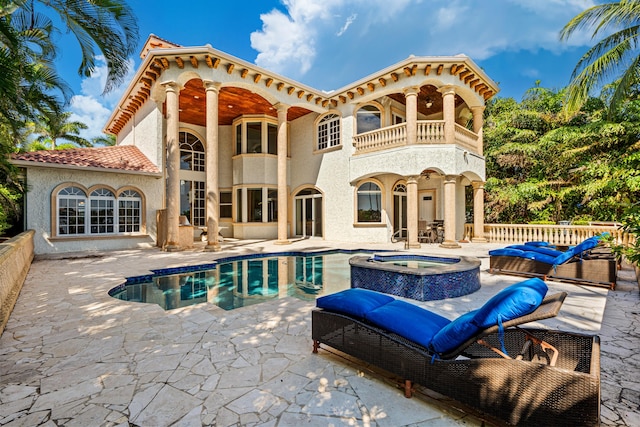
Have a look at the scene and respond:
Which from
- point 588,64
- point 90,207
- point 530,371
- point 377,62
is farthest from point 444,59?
point 377,62

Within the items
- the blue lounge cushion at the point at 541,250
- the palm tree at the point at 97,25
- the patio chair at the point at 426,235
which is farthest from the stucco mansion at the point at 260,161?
the blue lounge cushion at the point at 541,250

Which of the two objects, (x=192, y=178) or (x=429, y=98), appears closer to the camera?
(x=429, y=98)

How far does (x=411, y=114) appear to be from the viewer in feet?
43.2

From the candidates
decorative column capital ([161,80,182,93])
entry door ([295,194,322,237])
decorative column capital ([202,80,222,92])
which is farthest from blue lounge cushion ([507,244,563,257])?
decorative column capital ([161,80,182,93])

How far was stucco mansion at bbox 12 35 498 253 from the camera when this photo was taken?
39.9 feet

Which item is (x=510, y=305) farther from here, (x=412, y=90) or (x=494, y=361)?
(x=412, y=90)

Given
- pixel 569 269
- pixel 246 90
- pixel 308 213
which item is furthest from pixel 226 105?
pixel 569 269

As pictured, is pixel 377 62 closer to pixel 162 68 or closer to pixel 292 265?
pixel 162 68

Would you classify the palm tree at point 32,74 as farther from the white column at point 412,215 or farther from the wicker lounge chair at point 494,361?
the white column at point 412,215

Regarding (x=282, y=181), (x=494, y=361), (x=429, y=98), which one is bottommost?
(x=494, y=361)

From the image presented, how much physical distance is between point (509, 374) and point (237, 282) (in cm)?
662

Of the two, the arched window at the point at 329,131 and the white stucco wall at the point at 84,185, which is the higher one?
the arched window at the point at 329,131

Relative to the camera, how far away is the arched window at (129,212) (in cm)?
1359

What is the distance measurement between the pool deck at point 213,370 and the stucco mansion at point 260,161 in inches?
310
